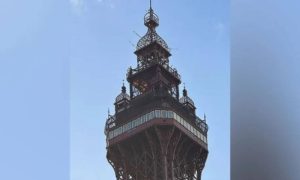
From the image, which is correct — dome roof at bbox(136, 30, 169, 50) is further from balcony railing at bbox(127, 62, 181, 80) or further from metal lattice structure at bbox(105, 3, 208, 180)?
balcony railing at bbox(127, 62, 181, 80)

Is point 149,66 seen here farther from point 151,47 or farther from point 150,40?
point 150,40

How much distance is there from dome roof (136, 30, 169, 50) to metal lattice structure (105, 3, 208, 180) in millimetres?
99

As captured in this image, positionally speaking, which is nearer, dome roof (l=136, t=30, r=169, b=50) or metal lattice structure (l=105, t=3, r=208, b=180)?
metal lattice structure (l=105, t=3, r=208, b=180)

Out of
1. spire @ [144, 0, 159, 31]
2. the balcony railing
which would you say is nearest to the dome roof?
spire @ [144, 0, 159, 31]

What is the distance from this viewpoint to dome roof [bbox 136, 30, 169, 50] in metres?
21.0

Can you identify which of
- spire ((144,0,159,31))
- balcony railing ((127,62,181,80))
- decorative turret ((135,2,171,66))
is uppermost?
spire ((144,0,159,31))

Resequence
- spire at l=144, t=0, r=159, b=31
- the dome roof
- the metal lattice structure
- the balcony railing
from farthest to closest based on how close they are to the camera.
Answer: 1. the dome roof
2. the balcony railing
3. spire at l=144, t=0, r=159, b=31
4. the metal lattice structure

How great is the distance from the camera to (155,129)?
63.3 feet

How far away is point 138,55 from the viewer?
69.3 feet
